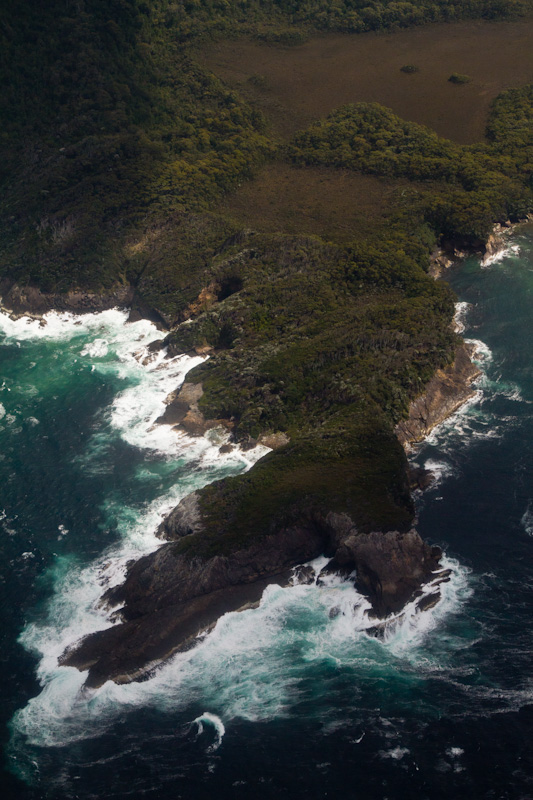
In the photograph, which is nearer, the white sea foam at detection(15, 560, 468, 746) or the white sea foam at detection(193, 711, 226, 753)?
the white sea foam at detection(193, 711, 226, 753)

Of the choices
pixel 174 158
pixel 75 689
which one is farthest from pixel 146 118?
pixel 75 689

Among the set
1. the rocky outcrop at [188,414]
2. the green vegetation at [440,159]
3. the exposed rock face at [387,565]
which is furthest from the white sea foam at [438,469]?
the green vegetation at [440,159]

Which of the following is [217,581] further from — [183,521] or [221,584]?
[183,521]

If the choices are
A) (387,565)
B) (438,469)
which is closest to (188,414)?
(438,469)

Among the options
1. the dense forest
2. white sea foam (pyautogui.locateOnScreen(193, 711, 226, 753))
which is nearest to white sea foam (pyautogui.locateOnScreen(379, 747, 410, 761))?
white sea foam (pyautogui.locateOnScreen(193, 711, 226, 753))

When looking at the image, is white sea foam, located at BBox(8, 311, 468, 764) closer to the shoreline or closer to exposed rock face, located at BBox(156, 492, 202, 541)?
the shoreline

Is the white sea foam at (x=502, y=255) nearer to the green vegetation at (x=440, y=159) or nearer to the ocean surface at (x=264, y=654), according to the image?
the green vegetation at (x=440, y=159)
